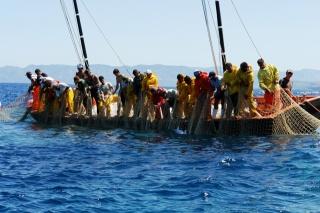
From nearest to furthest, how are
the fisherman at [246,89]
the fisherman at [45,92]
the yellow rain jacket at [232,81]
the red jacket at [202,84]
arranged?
1. the fisherman at [246,89]
2. the yellow rain jacket at [232,81]
3. the red jacket at [202,84]
4. the fisherman at [45,92]

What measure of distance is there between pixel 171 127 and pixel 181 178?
8709mm

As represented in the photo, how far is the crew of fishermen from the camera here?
69.0 ft

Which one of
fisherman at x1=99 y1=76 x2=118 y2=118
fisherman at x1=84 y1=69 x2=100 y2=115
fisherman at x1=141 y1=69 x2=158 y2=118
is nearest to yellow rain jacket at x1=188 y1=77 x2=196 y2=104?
fisherman at x1=141 y1=69 x2=158 y2=118

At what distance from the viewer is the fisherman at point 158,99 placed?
2354 centimetres

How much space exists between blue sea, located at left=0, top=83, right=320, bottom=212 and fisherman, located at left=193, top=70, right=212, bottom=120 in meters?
1.06

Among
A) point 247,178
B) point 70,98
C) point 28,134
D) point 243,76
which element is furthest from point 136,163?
point 70,98

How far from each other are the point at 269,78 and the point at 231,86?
1.32m

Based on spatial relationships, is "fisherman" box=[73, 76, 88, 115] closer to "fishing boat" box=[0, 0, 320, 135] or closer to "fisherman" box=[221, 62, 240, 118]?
"fishing boat" box=[0, 0, 320, 135]

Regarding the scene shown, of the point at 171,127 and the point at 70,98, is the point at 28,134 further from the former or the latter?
the point at 171,127

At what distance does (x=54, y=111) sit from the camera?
92.9 feet

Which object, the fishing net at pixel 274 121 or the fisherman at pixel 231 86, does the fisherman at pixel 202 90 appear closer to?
the fisherman at pixel 231 86

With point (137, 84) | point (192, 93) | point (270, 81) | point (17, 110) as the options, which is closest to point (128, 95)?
point (137, 84)

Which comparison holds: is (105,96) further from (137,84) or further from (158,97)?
(158,97)

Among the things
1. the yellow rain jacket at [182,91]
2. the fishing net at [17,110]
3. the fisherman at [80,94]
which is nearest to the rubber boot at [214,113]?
the yellow rain jacket at [182,91]
